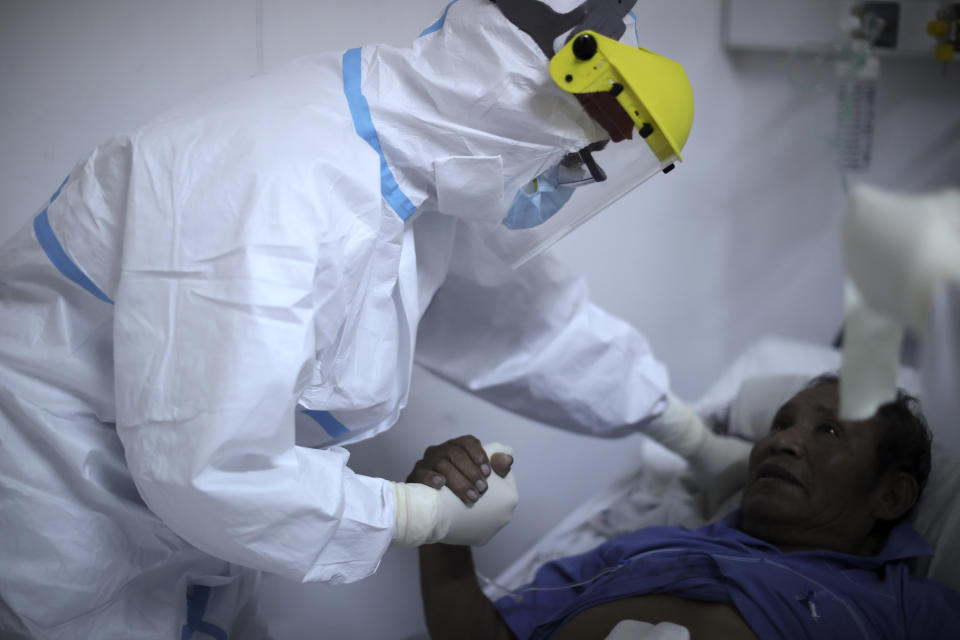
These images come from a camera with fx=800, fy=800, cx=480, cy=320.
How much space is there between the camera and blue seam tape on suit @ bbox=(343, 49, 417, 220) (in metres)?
1.00

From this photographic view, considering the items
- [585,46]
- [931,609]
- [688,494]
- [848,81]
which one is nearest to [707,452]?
[688,494]

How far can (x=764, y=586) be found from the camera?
4.20 feet

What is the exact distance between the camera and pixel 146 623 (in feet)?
3.60

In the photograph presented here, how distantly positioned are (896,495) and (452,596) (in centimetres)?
83

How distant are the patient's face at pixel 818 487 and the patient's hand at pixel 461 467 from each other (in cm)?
55

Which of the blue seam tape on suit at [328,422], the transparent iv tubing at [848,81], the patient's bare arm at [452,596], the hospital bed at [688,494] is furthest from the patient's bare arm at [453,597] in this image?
the transparent iv tubing at [848,81]

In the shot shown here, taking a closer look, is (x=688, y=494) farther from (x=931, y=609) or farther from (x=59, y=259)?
(x=59, y=259)

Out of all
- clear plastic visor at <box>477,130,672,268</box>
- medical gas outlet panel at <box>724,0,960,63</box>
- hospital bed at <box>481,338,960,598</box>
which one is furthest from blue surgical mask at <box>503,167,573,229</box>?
medical gas outlet panel at <box>724,0,960,63</box>

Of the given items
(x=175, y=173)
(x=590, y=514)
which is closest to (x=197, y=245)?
(x=175, y=173)

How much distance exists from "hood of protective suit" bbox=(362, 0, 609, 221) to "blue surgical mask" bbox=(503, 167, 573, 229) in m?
0.09

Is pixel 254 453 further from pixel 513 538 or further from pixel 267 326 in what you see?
pixel 513 538

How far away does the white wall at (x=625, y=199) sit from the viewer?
1.22 meters

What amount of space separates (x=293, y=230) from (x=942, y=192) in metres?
0.63

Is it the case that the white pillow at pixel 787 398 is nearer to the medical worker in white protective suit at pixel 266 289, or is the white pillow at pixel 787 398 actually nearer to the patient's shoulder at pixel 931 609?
the patient's shoulder at pixel 931 609
